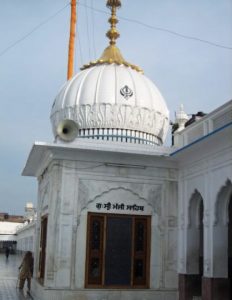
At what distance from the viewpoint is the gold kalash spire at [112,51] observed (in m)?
14.6

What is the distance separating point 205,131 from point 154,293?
13.0 feet

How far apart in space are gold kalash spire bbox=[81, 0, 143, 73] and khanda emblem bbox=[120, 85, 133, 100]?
1.30 metres

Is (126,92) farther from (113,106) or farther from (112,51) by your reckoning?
(112,51)

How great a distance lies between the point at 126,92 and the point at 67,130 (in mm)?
2715

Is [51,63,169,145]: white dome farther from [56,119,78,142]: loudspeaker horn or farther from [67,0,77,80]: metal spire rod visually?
[67,0,77,80]: metal spire rod

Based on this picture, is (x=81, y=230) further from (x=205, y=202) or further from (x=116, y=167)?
(x=205, y=202)

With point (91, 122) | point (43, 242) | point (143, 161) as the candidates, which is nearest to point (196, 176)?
point (143, 161)

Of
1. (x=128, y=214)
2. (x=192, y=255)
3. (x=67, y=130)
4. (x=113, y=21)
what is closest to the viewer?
(x=192, y=255)

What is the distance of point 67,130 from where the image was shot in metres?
11.5

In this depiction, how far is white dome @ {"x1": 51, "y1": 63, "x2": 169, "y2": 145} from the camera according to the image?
43.2ft

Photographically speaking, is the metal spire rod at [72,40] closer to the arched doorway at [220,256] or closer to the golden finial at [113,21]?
the golden finial at [113,21]

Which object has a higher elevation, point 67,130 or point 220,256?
point 67,130

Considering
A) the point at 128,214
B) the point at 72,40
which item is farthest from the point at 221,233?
the point at 72,40

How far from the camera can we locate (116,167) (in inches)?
463
